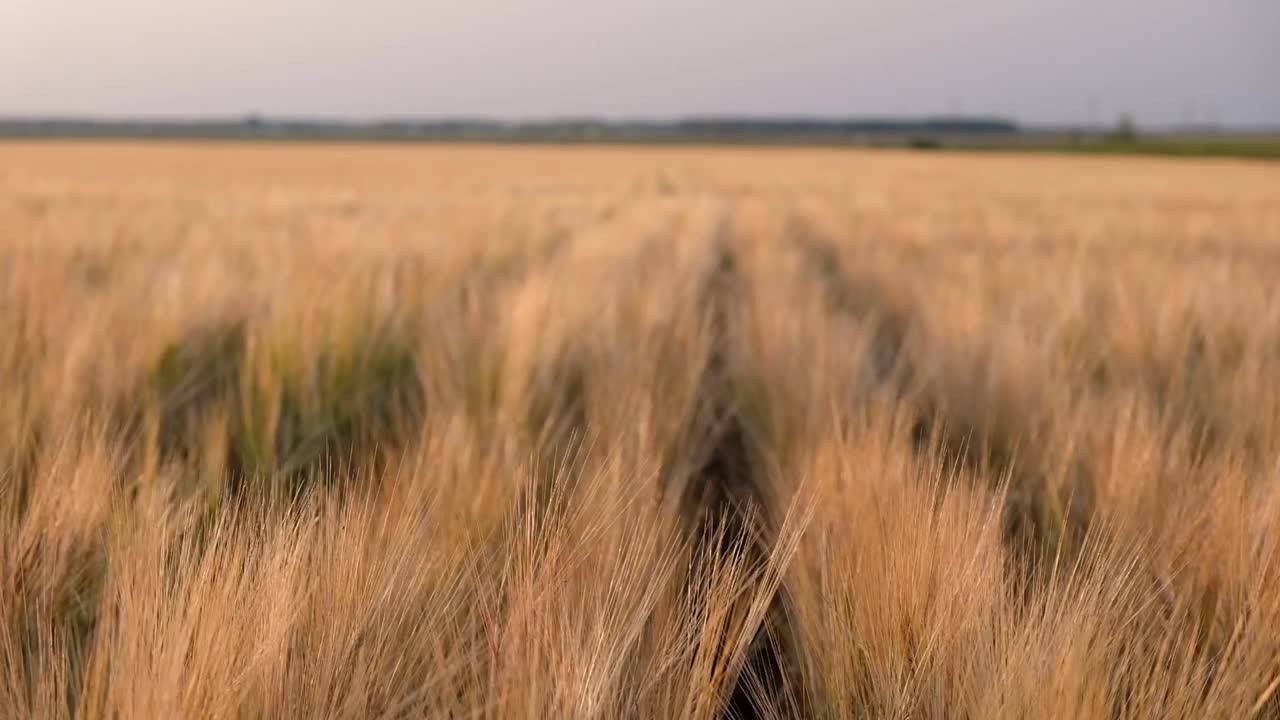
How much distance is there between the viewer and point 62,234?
4082 millimetres

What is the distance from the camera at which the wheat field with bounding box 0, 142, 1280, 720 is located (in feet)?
2.63

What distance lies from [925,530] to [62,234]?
405 cm

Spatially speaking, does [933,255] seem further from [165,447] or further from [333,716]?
[333,716]

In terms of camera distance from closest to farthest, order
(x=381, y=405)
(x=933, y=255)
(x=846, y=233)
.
Result: (x=381, y=405) < (x=933, y=255) < (x=846, y=233)

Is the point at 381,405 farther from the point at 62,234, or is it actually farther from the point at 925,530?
the point at 62,234

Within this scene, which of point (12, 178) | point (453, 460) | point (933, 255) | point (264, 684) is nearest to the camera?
point (264, 684)

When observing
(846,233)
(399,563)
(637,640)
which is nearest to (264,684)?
(399,563)

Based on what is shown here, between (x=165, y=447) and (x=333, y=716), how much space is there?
1.03 meters

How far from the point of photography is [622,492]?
1.12 meters

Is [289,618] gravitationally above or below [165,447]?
above

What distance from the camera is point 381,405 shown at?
196 cm

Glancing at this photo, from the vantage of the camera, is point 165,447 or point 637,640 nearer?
point 637,640

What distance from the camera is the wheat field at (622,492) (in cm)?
80

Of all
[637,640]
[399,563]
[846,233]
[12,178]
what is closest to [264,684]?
[399,563]
